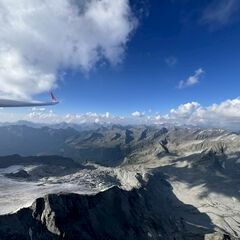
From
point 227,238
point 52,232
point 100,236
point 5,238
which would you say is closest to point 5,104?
point 5,238

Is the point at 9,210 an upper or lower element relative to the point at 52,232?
upper

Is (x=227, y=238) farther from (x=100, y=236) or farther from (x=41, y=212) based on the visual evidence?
(x=41, y=212)

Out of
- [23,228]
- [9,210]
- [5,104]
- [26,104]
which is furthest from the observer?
[9,210]

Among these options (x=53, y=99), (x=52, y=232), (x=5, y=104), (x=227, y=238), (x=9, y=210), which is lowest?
(x=227, y=238)

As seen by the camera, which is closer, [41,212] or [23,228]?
[23,228]

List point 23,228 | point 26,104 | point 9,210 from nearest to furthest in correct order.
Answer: point 26,104
point 23,228
point 9,210

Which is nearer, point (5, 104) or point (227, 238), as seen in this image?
point (5, 104)

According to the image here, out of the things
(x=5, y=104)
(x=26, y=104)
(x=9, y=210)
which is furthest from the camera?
(x=9, y=210)

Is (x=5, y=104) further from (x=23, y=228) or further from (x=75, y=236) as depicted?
(x=75, y=236)

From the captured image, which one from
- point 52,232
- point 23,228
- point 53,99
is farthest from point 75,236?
point 53,99
